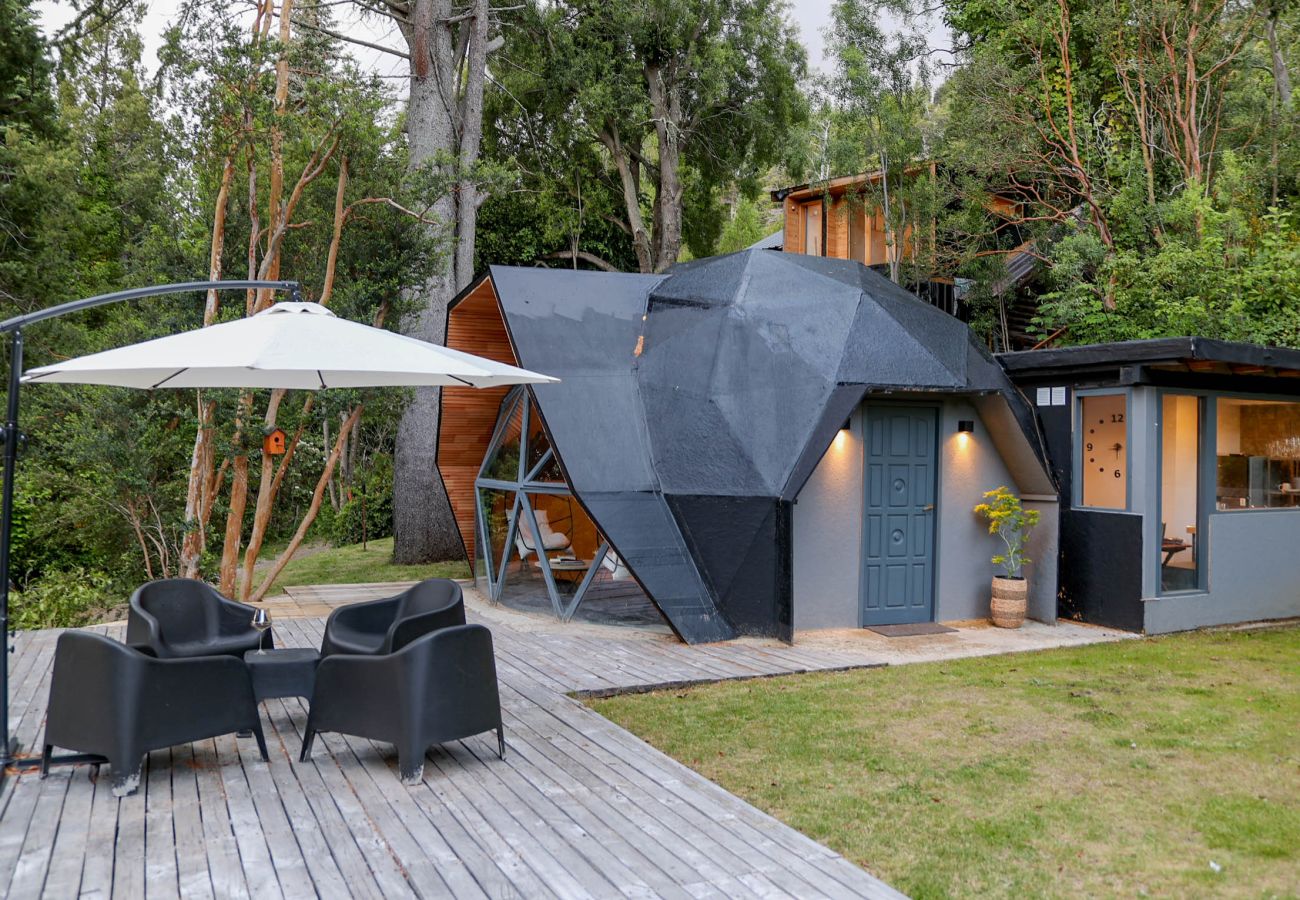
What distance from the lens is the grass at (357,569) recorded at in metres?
12.2

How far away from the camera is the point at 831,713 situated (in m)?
6.02

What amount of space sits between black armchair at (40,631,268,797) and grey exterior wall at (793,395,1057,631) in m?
5.19

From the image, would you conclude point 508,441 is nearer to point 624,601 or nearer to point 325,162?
point 624,601

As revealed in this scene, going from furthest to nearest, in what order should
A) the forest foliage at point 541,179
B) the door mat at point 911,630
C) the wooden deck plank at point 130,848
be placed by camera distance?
the forest foliage at point 541,179
the door mat at point 911,630
the wooden deck plank at point 130,848

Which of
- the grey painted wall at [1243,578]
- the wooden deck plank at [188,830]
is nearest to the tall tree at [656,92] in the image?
the grey painted wall at [1243,578]

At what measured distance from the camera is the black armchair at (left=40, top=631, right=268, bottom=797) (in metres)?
4.30

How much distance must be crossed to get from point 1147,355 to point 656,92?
13896 mm

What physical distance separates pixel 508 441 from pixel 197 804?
604 cm

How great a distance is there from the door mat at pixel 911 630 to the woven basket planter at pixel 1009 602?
49 centimetres

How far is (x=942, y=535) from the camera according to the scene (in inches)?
361

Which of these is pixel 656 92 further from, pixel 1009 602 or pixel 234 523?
pixel 1009 602

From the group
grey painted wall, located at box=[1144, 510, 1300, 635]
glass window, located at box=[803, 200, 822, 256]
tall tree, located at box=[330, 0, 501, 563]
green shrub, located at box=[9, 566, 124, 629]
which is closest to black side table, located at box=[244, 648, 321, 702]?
green shrub, located at box=[9, 566, 124, 629]

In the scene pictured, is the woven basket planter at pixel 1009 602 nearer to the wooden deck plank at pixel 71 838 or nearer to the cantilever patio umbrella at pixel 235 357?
the cantilever patio umbrella at pixel 235 357

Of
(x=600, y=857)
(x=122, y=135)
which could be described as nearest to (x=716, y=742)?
(x=600, y=857)
